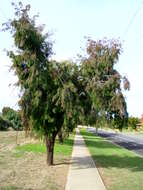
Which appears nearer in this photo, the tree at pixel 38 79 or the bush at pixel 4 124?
the tree at pixel 38 79

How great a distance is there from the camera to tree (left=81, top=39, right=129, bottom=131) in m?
13.2

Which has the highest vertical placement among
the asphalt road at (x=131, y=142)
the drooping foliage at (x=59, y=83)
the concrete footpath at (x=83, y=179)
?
the drooping foliage at (x=59, y=83)

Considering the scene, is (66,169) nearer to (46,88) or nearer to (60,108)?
(60,108)

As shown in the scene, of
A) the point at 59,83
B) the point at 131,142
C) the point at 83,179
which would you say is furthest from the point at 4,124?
the point at 83,179

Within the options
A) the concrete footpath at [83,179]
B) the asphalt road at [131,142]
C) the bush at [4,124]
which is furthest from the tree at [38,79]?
the bush at [4,124]

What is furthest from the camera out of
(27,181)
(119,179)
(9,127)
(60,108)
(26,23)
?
(9,127)

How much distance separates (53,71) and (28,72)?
111cm

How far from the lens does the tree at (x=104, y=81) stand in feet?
43.3

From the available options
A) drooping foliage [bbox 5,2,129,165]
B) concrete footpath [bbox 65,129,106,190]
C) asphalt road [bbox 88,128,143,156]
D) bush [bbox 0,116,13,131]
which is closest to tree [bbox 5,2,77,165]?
drooping foliage [bbox 5,2,129,165]

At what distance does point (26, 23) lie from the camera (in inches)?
502

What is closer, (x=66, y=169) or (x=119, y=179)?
(x=119, y=179)

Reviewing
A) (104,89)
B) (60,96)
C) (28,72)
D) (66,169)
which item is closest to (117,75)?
(104,89)

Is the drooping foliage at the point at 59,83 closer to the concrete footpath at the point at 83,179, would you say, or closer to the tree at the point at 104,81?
the tree at the point at 104,81

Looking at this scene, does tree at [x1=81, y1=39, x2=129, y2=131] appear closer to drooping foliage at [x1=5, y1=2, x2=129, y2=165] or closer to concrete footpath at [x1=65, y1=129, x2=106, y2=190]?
drooping foliage at [x1=5, y1=2, x2=129, y2=165]
